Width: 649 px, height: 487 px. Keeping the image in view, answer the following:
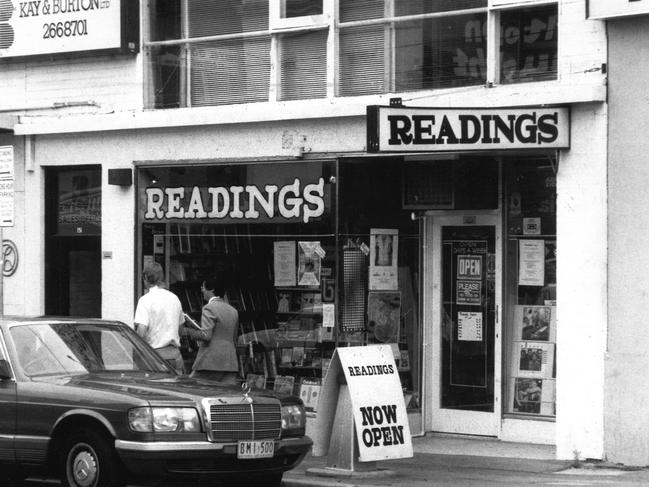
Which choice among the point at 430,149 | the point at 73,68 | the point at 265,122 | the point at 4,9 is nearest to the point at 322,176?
the point at 265,122

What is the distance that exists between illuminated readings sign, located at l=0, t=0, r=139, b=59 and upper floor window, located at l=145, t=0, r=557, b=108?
394mm

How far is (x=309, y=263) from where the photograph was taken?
15.0 m

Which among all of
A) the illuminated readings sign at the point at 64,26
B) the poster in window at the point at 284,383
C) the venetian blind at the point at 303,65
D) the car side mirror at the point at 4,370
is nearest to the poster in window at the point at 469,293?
the poster in window at the point at 284,383

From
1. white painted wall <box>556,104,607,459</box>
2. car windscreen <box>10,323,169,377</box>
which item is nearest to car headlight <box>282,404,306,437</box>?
car windscreen <box>10,323,169,377</box>

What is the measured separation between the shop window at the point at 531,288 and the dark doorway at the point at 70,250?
5803 millimetres

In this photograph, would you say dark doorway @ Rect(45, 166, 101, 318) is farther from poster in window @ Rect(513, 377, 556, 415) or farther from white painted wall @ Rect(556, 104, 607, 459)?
white painted wall @ Rect(556, 104, 607, 459)

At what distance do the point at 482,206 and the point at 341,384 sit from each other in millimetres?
3181

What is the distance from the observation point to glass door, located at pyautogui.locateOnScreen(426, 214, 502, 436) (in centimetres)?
1448

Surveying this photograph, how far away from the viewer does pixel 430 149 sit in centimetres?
1292

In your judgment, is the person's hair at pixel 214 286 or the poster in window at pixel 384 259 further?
the poster in window at pixel 384 259

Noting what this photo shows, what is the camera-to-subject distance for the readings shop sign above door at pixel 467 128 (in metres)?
12.8

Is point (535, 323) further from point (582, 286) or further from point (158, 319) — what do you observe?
point (158, 319)

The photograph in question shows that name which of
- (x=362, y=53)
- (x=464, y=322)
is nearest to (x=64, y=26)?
(x=362, y=53)

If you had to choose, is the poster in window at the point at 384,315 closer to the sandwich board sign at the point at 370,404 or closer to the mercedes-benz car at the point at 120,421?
the sandwich board sign at the point at 370,404
